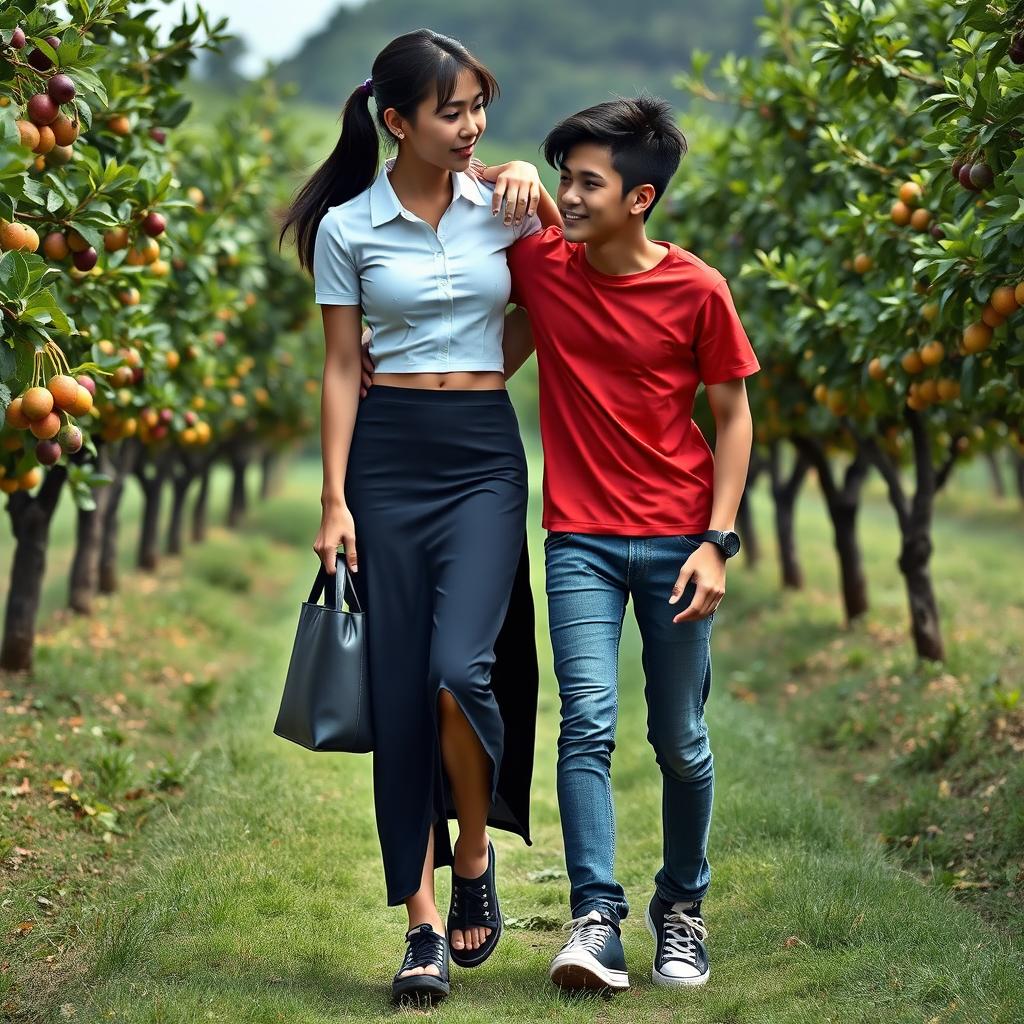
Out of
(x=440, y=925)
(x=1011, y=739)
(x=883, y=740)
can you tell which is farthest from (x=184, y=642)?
(x=440, y=925)

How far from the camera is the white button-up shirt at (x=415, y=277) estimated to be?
161 inches

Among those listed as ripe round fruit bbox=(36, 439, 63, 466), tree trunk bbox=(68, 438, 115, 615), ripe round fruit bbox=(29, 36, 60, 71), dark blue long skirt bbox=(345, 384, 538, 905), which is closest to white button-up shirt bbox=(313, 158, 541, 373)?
dark blue long skirt bbox=(345, 384, 538, 905)

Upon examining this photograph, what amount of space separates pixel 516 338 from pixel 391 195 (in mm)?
570

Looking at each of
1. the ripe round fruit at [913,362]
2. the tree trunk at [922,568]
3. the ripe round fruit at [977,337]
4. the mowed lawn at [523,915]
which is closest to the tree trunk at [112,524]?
the mowed lawn at [523,915]

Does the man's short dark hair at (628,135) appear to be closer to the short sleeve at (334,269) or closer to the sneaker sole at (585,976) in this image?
the short sleeve at (334,269)

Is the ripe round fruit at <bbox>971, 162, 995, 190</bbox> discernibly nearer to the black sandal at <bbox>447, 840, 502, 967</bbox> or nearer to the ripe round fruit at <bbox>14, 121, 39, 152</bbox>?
the black sandal at <bbox>447, 840, 502, 967</bbox>

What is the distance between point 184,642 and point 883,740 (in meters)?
5.72

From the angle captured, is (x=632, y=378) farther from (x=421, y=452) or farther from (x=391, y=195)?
(x=391, y=195)

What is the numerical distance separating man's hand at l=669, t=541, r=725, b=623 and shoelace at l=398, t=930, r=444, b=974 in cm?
114

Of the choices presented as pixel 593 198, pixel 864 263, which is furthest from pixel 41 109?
pixel 864 263

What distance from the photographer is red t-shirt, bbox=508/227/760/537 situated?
408cm

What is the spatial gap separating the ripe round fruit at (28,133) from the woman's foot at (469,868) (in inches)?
95.7

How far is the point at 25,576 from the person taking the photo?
8.48m

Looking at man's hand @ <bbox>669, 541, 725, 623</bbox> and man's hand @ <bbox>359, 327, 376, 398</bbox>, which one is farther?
man's hand @ <bbox>359, 327, 376, 398</bbox>
